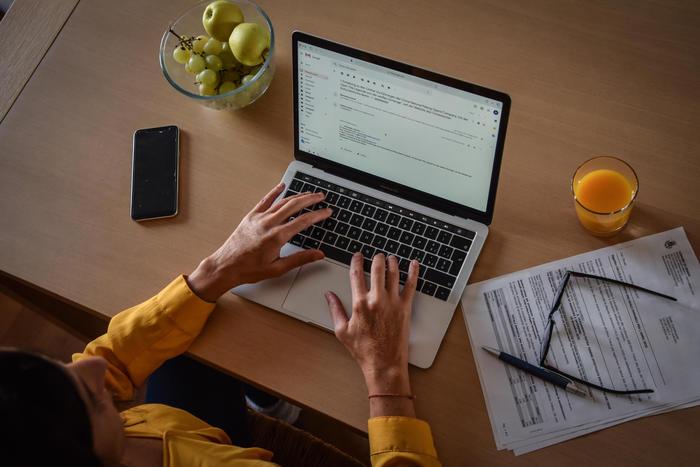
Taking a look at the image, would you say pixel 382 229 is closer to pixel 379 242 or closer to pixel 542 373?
pixel 379 242

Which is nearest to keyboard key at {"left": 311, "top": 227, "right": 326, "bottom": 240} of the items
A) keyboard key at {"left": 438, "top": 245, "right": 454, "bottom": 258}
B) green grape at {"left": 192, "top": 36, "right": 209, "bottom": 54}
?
keyboard key at {"left": 438, "top": 245, "right": 454, "bottom": 258}

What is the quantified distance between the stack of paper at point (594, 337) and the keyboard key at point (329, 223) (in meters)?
0.26

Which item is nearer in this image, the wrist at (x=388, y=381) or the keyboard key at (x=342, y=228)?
the wrist at (x=388, y=381)

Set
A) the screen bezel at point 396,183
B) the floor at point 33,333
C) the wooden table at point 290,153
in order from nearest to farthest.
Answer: the screen bezel at point 396,183
the wooden table at point 290,153
the floor at point 33,333

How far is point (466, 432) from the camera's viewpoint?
0.99 meters

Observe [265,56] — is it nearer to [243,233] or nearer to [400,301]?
[243,233]

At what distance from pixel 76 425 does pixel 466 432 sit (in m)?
0.56

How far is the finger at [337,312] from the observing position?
3.41 feet

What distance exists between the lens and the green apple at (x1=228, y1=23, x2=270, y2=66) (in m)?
1.16

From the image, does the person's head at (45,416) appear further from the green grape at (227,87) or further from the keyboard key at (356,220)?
the green grape at (227,87)

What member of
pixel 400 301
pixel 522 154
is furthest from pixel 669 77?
pixel 400 301

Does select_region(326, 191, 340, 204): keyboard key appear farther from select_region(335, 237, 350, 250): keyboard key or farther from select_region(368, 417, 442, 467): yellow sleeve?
select_region(368, 417, 442, 467): yellow sleeve

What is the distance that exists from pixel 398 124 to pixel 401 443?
495 millimetres

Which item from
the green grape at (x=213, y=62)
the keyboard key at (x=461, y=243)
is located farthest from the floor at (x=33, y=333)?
the keyboard key at (x=461, y=243)
